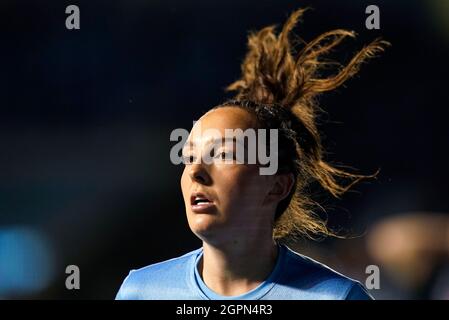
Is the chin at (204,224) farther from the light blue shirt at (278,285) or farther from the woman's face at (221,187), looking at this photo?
the light blue shirt at (278,285)

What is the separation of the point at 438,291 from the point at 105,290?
132cm

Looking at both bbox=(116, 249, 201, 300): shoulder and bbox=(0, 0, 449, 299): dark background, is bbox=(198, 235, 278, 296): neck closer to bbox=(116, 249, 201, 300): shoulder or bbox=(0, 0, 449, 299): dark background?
bbox=(116, 249, 201, 300): shoulder

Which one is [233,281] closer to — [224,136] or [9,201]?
[224,136]

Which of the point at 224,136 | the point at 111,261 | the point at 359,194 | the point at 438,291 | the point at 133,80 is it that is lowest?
the point at 438,291

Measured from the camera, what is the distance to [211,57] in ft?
8.79

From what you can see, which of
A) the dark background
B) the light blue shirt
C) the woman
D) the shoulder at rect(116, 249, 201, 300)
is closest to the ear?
the woman

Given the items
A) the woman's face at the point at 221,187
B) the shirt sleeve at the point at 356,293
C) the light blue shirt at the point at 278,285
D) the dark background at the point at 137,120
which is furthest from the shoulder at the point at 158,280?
the dark background at the point at 137,120

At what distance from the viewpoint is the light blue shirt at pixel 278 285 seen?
1.71 metres

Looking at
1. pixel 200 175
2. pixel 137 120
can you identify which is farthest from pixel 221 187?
pixel 137 120

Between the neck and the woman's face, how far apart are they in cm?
4

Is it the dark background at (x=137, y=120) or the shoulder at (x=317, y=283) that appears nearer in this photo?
the shoulder at (x=317, y=283)

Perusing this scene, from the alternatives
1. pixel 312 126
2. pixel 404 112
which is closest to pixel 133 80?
pixel 312 126

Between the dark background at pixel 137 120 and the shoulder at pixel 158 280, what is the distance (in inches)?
22.9

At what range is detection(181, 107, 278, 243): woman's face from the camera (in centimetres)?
169
